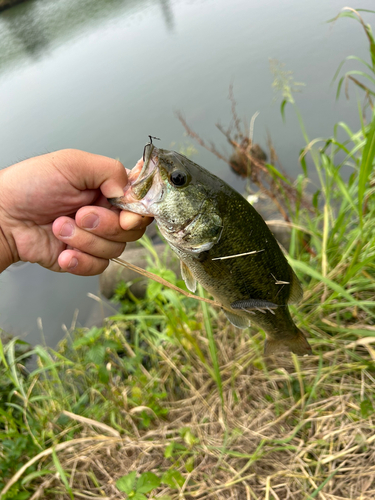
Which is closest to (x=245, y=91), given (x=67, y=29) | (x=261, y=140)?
(x=261, y=140)

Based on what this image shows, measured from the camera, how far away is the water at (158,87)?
6363 millimetres

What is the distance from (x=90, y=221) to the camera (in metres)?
1.79

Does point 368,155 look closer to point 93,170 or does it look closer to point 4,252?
point 93,170

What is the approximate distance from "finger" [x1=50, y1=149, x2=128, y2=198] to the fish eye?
0.98 feet

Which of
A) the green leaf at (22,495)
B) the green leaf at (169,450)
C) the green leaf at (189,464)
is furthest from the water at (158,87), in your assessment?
the green leaf at (189,464)

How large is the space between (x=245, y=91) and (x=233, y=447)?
8.11 m

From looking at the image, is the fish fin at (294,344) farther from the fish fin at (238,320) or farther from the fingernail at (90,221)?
the fingernail at (90,221)

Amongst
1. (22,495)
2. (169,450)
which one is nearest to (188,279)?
(169,450)

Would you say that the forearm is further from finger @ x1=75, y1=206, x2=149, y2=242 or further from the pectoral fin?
the pectoral fin

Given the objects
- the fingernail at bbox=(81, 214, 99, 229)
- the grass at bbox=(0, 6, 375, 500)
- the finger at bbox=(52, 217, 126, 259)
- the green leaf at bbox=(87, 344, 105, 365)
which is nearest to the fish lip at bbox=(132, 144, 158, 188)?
the fingernail at bbox=(81, 214, 99, 229)

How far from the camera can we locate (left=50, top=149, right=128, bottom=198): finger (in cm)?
173

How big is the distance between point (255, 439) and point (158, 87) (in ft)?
32.2

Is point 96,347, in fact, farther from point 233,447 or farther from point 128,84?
point 128,84

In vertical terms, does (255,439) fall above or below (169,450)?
below
